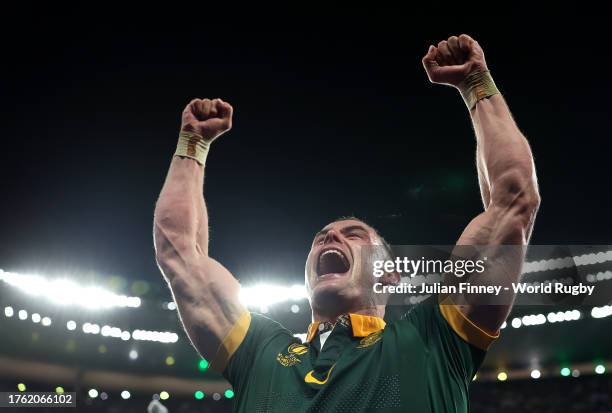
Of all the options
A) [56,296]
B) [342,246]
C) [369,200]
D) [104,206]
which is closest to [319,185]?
[369,200]

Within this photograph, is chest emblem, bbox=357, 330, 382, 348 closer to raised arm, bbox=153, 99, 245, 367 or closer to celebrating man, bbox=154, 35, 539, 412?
celebrating man, bbox=154, 35, 539, 412

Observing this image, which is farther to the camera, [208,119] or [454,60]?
[208,119]

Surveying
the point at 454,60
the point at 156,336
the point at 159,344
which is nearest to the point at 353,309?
the point at 454,60

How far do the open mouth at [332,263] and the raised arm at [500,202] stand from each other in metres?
0.83

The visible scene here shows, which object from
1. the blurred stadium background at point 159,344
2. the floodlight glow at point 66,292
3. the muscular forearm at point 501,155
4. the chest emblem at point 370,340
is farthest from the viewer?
the blurred stadium background at point 159,344

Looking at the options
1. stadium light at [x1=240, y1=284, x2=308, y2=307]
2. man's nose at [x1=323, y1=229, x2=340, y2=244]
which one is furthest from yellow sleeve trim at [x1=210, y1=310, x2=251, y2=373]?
stadium light at [x1=240, y1=284, x2=308, y2=307]

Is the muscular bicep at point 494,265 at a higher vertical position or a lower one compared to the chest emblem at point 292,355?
higher

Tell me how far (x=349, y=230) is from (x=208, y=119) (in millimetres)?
1031

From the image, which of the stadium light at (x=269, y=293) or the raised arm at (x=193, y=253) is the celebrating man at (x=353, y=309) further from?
the stadium light at (x=269, y=293)

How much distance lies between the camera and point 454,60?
2.99 metres

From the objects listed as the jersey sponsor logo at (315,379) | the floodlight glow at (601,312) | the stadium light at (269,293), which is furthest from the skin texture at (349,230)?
the floodlight glow at (601,312)

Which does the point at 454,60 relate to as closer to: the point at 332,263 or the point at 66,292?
the point at 332,263

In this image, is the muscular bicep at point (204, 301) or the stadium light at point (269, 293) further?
the stadium light at point (269, 293)

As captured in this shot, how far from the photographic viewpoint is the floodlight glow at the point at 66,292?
772 inches
